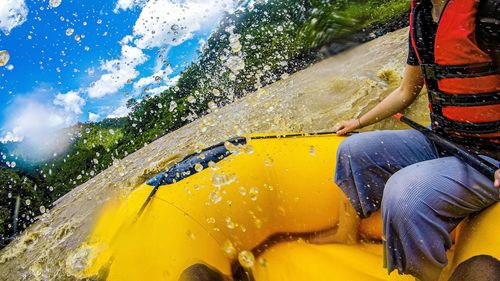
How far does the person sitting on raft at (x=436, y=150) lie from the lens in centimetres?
146

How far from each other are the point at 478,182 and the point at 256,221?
3.83 ft

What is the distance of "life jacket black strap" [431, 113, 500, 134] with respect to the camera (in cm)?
163

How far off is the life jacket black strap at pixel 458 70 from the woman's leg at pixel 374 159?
0.96 ft

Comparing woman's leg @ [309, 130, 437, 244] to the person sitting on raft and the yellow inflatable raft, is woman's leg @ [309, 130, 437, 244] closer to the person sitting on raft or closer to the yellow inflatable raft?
the person sitting on raft

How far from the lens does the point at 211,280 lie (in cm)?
183

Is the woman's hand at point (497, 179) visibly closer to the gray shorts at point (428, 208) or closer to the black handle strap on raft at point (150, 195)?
the gray shorts at point (428, 208)

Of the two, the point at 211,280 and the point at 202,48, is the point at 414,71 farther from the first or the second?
the point at 202,48

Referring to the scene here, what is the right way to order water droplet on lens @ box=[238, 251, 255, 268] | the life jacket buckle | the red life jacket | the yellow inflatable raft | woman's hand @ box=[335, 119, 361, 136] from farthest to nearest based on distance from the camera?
woman's hand @ box=[335, 119, 361, 136] < water droplet on lens @ box=[238, 251, 255, 268] < the yellow inflatable raft < the life jacket buckle < the red life jacket

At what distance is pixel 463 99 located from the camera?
1.68 m

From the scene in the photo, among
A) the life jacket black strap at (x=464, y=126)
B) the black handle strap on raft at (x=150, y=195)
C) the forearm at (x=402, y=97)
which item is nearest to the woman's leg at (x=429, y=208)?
the life jacket black strap at (x=464, y=126)

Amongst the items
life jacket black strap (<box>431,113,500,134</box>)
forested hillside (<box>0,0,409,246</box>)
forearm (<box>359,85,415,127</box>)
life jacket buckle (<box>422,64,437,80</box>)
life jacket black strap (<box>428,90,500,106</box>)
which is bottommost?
forested hillside (<box>0,0,409,246</box>)

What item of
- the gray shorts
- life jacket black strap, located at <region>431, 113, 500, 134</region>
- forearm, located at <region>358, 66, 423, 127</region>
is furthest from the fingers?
the gray shorts

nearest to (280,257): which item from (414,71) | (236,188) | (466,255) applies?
(236,188)

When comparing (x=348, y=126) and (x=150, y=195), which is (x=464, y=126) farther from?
(x=150, y=195)
